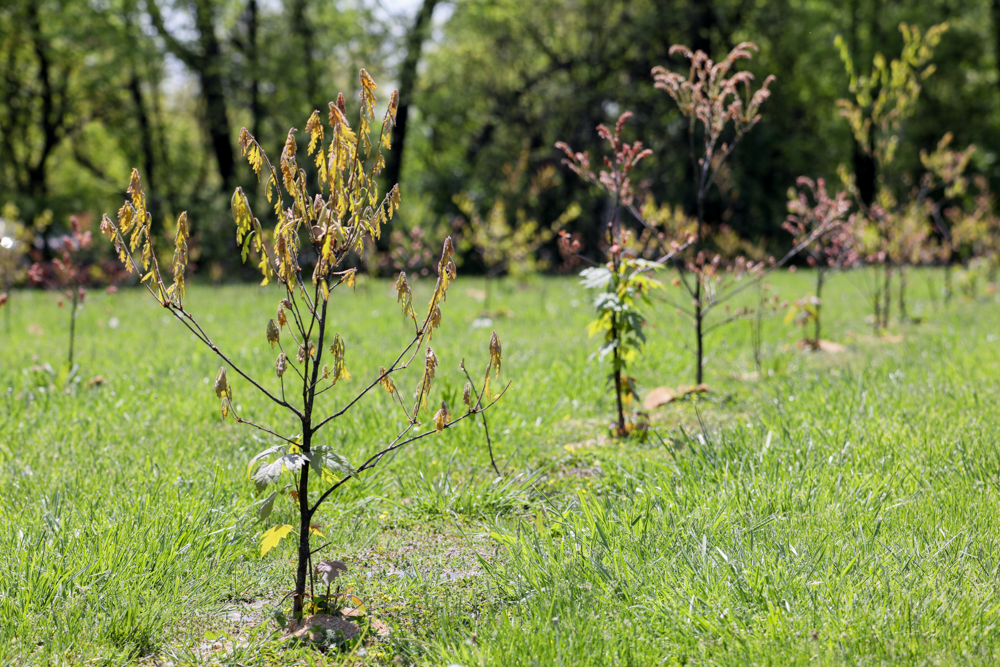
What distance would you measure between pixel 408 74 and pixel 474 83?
1.82 m

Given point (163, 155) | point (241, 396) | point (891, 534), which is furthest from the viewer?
point (163, 155)

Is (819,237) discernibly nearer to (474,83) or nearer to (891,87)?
(891,87)

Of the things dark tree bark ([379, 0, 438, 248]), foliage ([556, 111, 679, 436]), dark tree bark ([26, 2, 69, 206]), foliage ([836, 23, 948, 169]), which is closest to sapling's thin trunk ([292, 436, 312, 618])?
foliage ([556, 111, 679, 436])

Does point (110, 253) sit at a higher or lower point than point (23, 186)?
lower

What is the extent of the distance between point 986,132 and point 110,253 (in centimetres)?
2529

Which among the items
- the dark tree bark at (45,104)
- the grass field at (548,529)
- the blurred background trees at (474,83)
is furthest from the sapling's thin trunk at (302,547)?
the dark tree bark at (45,104)

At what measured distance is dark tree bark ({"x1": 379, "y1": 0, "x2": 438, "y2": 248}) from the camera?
18406 mm

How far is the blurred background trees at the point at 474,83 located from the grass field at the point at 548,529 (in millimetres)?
12483

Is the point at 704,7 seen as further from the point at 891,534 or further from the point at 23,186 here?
the point at 23,186

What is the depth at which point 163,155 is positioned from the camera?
22828mm

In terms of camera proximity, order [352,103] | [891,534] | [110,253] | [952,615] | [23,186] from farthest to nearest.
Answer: [23,186]
[352,103]
[110,253]
[891,534]
[952,615]

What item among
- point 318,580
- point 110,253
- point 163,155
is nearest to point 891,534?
point 318,580

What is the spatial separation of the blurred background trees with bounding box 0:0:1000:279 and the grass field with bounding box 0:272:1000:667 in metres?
12.5

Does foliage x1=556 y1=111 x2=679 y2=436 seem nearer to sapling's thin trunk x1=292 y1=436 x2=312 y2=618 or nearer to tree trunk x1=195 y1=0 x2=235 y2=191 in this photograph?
sapling's thin trunk x1=292 y1=436 x2=312 y2=618
